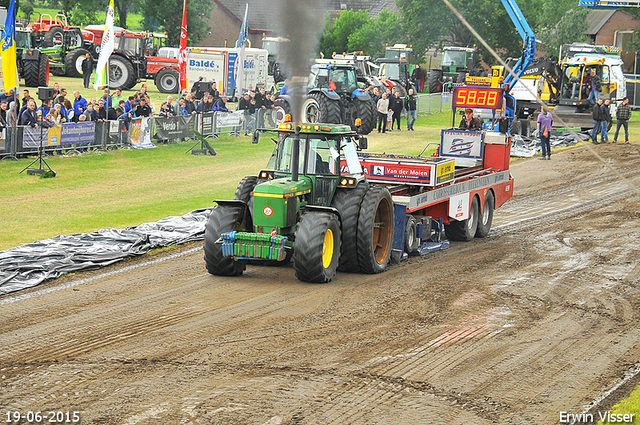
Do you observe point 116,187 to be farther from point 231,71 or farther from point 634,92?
point 634,92

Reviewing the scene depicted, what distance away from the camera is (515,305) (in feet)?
35.7

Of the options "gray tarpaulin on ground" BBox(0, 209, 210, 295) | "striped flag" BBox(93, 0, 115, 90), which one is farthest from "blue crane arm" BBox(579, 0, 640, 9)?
"gray tarpaulin on ground" BBox(0, 209, 210, 295)

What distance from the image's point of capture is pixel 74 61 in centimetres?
4156

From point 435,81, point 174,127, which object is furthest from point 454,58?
point 174,127

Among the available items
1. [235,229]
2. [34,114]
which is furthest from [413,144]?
[235,229]

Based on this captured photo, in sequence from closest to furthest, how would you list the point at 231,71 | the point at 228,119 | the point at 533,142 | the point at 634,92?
the point at 228,119, the point at 533,142, the point at 231,71, the point at 634,92

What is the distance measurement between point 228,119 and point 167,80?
1368 cm

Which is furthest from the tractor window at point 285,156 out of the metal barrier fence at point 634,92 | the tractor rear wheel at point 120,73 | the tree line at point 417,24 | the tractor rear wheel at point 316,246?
the tree line at point 417,24

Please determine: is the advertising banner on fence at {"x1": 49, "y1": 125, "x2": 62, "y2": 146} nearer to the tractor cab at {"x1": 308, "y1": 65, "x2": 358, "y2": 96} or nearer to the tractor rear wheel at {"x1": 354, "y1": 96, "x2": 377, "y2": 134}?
the tractor cab at {"x1": 308, "y1": 65, "x2": 358, "y2": 96}

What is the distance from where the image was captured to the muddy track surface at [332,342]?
7207mm

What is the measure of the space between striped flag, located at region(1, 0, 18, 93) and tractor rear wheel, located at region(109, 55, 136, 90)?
1917cm

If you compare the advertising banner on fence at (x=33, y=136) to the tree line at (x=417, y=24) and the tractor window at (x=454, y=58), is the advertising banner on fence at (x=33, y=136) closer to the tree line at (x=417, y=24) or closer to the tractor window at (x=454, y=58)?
the tractor window at (x=454, y=58)

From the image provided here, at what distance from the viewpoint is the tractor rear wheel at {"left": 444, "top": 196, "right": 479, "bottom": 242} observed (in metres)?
15.4

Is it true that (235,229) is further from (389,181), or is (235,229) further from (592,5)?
(592,5)
